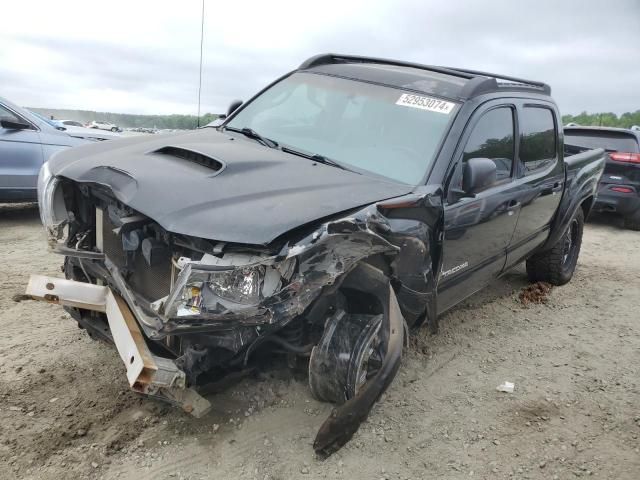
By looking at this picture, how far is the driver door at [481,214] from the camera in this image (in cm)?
313

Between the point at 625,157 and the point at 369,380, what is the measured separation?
320 inches

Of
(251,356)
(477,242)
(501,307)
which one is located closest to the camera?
(251,356)

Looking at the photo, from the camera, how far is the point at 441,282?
10.5ft

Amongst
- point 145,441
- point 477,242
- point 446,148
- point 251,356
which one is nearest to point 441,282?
point 477,242

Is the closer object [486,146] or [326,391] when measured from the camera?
[326,391]

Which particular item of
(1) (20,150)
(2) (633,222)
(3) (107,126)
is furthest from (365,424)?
(3) (107,126)

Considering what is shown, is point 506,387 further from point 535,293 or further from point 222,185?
point 222,185

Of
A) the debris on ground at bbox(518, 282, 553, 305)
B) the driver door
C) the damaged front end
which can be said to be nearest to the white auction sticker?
the driver door

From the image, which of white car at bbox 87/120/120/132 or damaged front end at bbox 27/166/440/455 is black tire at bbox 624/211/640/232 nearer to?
damaged front end at bbox 27/166/440/455

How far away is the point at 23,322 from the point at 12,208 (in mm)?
4216

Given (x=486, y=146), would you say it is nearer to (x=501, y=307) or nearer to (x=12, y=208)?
(x=501, y=307)

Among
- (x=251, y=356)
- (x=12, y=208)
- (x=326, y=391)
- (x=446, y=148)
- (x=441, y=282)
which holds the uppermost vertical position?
(x=446, y=148)

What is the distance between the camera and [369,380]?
2430 millimetres

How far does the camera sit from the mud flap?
235cm
